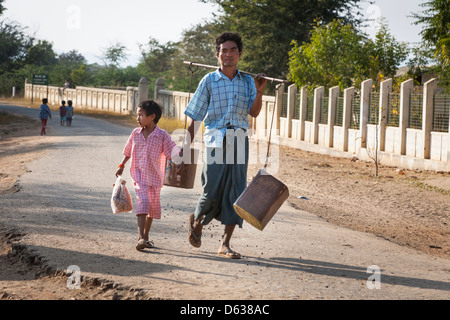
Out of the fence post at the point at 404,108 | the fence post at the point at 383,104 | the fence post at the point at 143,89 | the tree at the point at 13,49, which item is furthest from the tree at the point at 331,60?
the tree at the point at 13,49

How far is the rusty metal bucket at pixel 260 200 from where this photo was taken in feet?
19.1

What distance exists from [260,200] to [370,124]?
1419 cm

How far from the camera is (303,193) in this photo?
512 inches

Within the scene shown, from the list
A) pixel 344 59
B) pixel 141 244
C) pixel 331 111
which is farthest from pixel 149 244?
pixel 344 59

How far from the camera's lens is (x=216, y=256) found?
637cm

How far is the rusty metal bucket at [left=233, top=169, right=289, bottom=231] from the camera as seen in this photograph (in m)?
5.83

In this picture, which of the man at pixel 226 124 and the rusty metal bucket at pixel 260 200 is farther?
the man at pixel 226 124

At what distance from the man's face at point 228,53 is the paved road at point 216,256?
184 centimetres

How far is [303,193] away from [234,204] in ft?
23.7

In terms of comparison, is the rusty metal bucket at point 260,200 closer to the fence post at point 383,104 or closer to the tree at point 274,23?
the fence post at point 383,104

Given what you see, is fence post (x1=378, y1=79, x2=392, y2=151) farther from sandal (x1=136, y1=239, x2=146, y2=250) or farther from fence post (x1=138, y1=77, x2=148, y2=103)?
fence post (x1=138, y1=77, x2=148, y2=103)

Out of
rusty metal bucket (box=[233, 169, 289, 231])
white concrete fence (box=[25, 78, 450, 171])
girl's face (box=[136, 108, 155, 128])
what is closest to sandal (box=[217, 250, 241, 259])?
rusty metal bucket (box=[233, 169, 289, 231])

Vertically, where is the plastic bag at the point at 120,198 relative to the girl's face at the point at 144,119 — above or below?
below

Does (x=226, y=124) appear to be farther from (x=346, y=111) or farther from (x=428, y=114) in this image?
(x=346, y=111)
